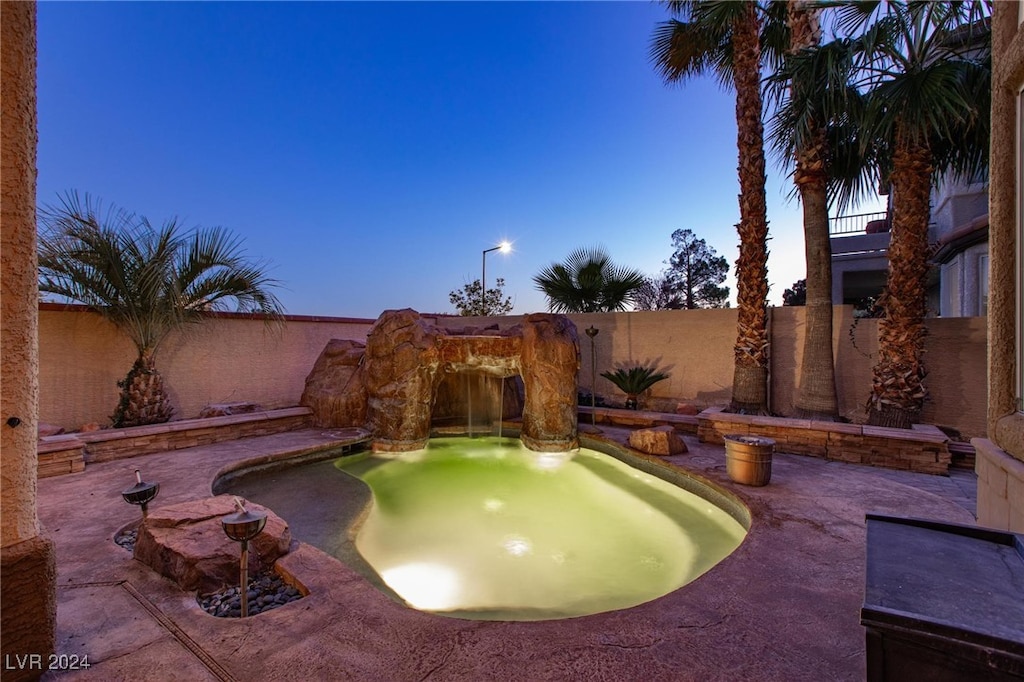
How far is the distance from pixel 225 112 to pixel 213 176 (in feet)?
20.7

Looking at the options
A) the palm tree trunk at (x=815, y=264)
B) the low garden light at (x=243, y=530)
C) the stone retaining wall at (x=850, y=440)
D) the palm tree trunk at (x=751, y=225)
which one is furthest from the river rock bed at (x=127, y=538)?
the palm tree trunk at (x=815, y=264)

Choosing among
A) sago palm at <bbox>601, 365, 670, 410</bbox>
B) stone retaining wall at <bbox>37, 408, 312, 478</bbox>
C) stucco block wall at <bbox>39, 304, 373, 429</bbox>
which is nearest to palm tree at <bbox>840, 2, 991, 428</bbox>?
sago palm at <bbox>601, 365, 670, 410</bbox>

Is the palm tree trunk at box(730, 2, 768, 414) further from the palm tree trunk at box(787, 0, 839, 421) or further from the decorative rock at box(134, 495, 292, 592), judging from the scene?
the decorative rock at box(134, 495, 292, 592)

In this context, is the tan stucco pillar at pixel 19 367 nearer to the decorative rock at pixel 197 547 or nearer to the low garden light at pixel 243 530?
the low garden light at pixel 243 530

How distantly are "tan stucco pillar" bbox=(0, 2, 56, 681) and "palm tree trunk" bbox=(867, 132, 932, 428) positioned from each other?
778cm

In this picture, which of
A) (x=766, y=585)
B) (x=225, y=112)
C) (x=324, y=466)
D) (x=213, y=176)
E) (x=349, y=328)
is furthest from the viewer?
(x=213, y=176)

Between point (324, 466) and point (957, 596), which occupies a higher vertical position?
point (957, 596)

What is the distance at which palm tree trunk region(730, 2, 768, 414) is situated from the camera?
6602 millimetres

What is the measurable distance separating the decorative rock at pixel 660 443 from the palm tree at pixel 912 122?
8.93 feet

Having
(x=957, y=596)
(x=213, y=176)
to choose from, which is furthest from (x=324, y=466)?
(x=213, y=176)

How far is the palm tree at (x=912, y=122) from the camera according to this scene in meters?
4.86

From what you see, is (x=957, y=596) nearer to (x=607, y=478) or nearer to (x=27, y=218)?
(x=27, y=218)

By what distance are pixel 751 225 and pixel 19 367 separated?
7.74m

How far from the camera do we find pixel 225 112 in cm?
1647
